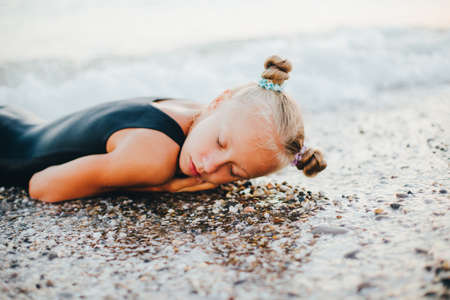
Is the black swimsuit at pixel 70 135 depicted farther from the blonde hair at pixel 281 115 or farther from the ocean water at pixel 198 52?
the ocean water at pixel 198 52

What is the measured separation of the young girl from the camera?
2.35m

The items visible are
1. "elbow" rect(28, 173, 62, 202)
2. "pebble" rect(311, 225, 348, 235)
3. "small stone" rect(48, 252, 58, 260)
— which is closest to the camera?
"small stone" rect(48, 252, 58, 260)

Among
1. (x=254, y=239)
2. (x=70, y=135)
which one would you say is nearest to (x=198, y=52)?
(x=70, y=135)

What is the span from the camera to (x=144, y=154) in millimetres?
2428

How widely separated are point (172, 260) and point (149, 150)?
910mm

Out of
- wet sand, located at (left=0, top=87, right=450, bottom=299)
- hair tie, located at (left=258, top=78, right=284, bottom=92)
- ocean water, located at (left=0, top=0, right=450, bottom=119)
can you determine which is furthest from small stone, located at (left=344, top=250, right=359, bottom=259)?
ocean water, located at (left=0, top=0, right=450, bottom=119)

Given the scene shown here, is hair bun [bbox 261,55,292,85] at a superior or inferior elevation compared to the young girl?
superior

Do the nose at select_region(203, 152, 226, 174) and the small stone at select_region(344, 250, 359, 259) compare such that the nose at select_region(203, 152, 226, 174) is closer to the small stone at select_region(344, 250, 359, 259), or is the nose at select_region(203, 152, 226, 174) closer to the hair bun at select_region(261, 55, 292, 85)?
the hair bun at select_region(261, 55, 292, 85)

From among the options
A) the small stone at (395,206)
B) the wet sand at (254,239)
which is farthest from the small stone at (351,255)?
the small stone at (395,206)

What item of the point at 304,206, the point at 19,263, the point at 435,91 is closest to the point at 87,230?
the point at 19,263

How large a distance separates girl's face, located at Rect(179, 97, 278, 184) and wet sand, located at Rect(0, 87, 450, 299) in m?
0.26

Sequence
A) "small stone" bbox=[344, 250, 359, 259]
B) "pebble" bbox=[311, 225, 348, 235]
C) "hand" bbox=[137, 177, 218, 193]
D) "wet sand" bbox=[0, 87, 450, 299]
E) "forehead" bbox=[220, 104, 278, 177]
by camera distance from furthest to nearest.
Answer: "hand" bbox=[137, 177, 218, 193], "forehead" bbox=[220, 104, 278, 177], "pebble" bbox=[311, 225, 348, 235], "small stone" bbox=[344, 250, 359, 259], "wet sand" bbox=[0, 87, 450, 299]

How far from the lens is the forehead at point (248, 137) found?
2.29 m

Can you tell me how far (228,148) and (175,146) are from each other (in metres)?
0.47
